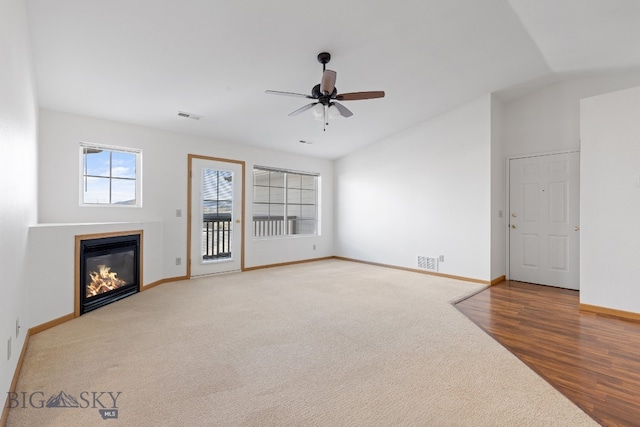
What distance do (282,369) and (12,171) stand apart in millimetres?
2284

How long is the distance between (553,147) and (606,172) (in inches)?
61.7

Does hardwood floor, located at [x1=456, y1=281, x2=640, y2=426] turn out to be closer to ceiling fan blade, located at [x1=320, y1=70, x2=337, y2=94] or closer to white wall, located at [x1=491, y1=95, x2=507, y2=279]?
white wall, located at [x1=491, y1=95, x2=507, y2=279]

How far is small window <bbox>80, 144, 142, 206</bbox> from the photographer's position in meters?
4.29

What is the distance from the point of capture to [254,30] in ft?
9.61

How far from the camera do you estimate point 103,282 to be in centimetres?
382

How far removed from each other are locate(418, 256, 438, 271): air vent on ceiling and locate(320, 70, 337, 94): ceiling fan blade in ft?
12.5

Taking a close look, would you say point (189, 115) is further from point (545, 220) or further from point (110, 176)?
point (545, 220)

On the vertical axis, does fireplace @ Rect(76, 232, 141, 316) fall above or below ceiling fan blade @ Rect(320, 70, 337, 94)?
below

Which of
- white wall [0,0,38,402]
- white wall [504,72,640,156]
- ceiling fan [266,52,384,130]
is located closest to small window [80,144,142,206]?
white wall [0,0,38,402]

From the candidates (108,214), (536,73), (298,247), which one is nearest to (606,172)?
(536,73)

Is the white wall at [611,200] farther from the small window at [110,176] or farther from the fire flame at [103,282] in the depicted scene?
the small window at [110,176]

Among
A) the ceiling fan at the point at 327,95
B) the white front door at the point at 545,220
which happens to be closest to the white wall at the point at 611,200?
the white front door at the point at 545,220

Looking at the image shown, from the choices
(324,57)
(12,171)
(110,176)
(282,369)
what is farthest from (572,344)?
(110,176)

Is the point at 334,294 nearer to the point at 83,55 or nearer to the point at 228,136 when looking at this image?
the point at 228,136
